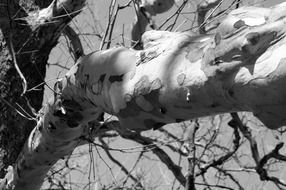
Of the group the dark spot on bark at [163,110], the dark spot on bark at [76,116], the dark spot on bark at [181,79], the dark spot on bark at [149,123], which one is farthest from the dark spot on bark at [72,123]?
the dark spot on bark at [181,79]

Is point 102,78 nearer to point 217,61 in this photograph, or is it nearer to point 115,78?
point 115,78

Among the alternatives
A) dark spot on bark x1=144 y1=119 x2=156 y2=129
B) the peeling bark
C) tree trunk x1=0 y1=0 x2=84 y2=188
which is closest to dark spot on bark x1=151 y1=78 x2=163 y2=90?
dark spot on bark x1=144 y1=119 x2=156 y2=129

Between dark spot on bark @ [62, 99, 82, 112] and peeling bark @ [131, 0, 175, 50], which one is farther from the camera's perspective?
peeling bark @ [131, 0, 175, 50]

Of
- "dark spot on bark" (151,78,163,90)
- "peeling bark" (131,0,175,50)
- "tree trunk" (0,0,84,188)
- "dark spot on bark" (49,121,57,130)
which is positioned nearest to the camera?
"dark spot on bark" (151,78,163,90)

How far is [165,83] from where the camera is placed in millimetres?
1117

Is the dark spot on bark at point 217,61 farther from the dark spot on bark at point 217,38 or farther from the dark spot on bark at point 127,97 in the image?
the dark spot on bark at point 127,97

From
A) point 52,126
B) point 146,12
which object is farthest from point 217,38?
point 146,12

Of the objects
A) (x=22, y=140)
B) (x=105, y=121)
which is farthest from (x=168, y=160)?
(x=22, y=140)

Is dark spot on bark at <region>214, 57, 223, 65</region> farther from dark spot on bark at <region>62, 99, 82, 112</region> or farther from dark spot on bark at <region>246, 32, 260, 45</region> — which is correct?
dark spot on bark at <region>62, 99, 82, 112</region>

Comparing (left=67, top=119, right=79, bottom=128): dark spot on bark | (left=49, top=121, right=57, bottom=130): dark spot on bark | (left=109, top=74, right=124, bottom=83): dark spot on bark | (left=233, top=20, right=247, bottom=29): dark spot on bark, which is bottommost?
(left=233, top=20, right=247, bottom=29): dark spot on bark

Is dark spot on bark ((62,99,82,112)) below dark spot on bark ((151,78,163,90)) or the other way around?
the other way around

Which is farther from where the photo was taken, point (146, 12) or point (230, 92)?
point (146, 12)

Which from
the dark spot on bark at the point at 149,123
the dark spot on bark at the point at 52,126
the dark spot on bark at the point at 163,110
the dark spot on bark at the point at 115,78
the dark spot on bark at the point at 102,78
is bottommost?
the dark spot on bark at the point at 163,110

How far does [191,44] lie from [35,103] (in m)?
1.71
